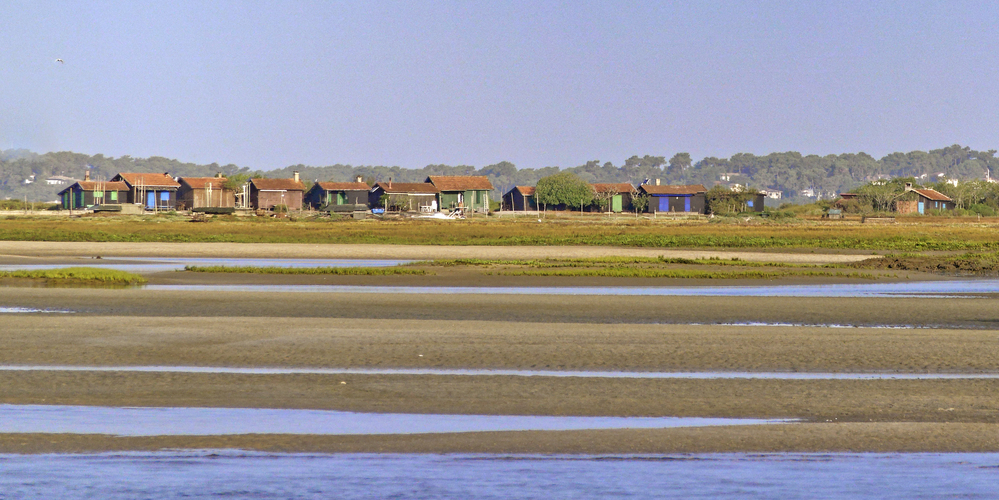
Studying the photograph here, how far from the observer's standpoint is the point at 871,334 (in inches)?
736

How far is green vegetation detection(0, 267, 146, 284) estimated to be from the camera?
30141 millimetres

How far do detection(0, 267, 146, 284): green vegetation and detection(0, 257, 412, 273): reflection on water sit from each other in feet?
12.5

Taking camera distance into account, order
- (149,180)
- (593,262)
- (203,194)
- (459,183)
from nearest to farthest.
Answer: (593,262) < (203,194) < (149,180) < (459,183)

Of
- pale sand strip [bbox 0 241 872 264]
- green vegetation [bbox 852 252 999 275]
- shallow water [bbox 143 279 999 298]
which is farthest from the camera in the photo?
pale sand strip [bbox 0 241 872 264]

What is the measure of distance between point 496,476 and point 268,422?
3.39 meters

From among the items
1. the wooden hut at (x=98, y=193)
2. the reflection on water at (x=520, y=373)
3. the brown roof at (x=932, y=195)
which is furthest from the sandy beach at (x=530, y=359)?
the brown roof at (x=932, y=195)

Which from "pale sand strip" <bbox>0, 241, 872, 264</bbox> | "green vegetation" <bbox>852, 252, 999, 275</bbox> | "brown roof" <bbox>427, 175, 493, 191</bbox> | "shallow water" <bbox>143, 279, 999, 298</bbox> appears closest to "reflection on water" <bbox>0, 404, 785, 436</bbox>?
"shallow water" <bbox>143, 279, 999, 298</bbox>

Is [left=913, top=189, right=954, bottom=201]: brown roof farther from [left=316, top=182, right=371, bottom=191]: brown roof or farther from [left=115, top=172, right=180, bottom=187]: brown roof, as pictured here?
[left=115, top=172, right=180, bottom=187]: brown roof

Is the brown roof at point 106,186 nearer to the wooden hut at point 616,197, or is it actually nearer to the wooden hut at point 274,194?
the wooden hut at point 274,194

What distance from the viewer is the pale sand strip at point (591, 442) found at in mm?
9344

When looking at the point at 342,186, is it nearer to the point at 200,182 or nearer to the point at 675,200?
the point at 200,182

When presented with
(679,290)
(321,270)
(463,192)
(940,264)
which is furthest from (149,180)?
(679,290)

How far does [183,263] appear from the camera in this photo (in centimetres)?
4094

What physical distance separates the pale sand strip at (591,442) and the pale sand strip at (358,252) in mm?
35375
